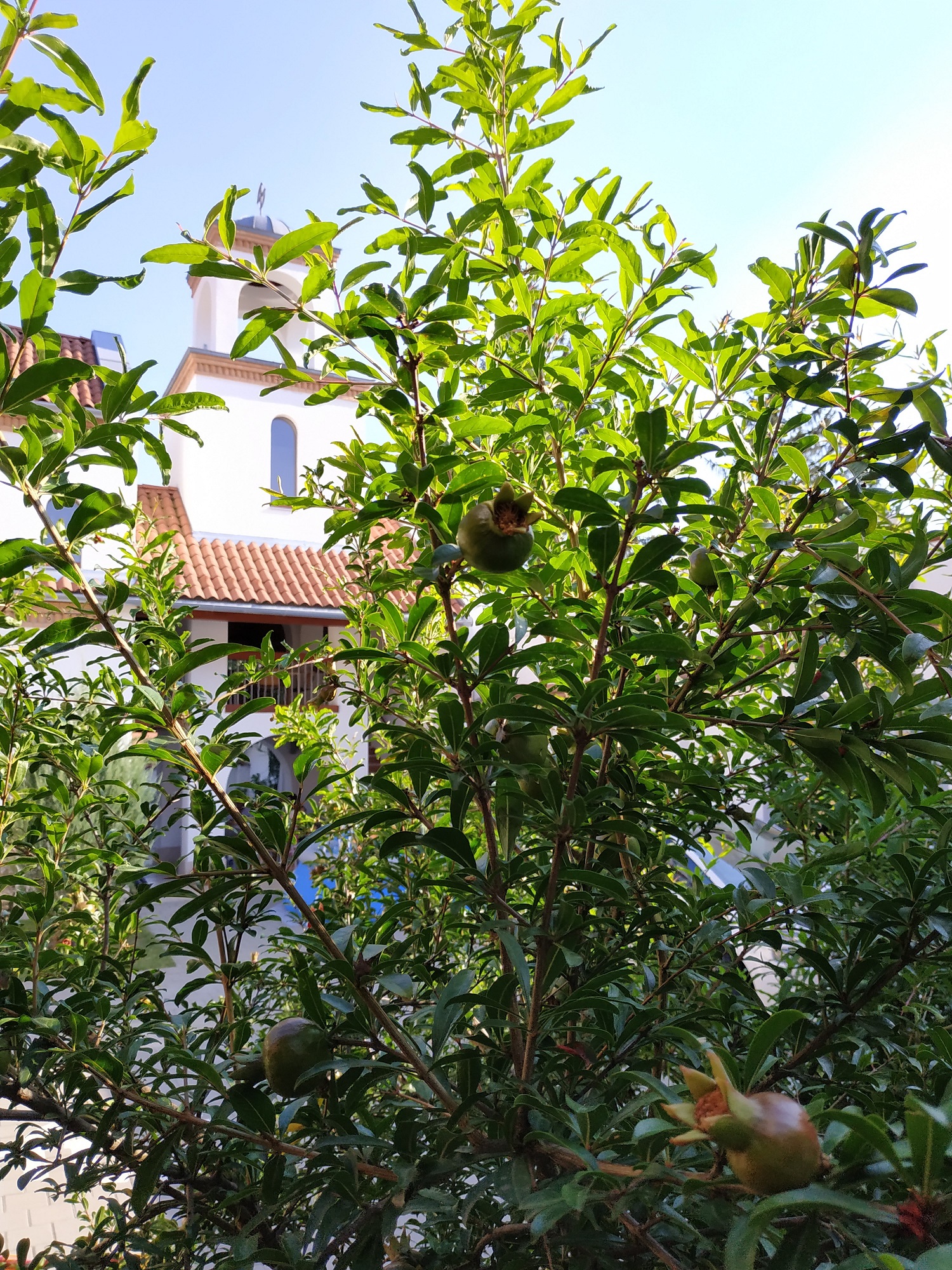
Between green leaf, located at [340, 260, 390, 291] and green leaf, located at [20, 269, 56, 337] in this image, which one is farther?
green leaf, located at [340, 260, 390, 291]

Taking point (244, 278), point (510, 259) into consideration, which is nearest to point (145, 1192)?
point (244, 278)

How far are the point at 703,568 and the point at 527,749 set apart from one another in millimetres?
290

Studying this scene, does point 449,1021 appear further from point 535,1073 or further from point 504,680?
point 504,680

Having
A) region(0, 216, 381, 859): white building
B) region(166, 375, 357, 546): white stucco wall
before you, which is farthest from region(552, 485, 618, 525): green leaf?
region(166, 375, 357, 546): white stucco wall

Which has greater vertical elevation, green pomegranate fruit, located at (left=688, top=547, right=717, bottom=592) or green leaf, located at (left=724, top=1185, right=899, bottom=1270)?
green pomegranate fruit, located at (left=688, top=547, right=717, bottom=592)

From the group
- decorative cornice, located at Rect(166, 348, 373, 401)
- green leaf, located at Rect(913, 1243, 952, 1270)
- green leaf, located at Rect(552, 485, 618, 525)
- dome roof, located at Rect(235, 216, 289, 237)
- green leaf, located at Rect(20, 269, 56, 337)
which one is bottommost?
green leaf, located at Rect(913, 1243, 952, 1270)

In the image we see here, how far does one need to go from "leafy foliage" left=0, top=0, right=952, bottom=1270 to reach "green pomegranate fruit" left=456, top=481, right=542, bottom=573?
33 millimetres

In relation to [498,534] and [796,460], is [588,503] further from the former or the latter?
[796,460]

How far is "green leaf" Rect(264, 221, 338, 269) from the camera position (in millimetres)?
739

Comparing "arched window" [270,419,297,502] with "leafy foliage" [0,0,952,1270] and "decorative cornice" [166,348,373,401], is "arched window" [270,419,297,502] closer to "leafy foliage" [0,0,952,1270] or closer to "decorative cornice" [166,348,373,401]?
"decorative cornice" [166,348,373,401]

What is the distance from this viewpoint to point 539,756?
0.84m

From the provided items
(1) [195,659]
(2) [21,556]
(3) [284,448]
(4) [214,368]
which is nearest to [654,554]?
(1) [195,659]

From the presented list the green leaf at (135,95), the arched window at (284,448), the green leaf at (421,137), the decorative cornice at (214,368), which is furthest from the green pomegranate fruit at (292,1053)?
the arched window at (284,448)

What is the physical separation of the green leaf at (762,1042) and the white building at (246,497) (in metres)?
8.28
